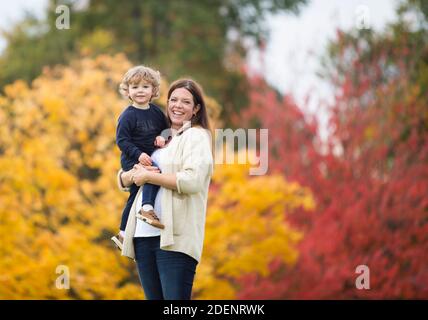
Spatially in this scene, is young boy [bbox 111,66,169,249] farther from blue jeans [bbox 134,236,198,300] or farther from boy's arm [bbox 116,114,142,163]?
blue jeans [bbox 134,236,198,300]

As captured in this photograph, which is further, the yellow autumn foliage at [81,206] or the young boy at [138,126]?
the yellow autumn foliage at [81,206]

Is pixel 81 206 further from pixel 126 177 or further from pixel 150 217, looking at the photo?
pixel 150 217

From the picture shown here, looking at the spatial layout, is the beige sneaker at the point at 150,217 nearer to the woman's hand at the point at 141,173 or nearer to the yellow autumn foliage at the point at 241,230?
the woman's hand at the point at 141,173

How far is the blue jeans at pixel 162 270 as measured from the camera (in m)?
2.83

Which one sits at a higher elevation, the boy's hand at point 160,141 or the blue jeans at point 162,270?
the boy's hand at point 160,141

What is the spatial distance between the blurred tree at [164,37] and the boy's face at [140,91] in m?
10.8

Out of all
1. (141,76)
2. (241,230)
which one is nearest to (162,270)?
(141,76)

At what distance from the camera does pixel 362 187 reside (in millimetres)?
10852

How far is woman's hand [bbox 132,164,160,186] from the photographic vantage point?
9.39ft

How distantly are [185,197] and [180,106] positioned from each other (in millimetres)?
363

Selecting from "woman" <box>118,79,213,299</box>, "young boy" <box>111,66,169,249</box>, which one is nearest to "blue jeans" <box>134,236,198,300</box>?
"woman" <box>118,79,213,299</box>

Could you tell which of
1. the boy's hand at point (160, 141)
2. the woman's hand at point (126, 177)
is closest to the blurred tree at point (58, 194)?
the woman's hand at point (126, 177)

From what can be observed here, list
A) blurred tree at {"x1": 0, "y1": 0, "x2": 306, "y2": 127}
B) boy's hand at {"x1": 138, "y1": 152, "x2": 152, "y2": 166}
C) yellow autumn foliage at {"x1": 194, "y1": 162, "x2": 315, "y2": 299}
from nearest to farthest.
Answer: boy's hand at {"x1": 138, "y1": 152, "x2": 152, "y2": 166} → yellow autumn foliage at {"x1": 194, "y1": 162, "x2": 315, "y2": 299} → blurred tree at {"x1": 0, "y1": 0, "x2": 306, "y2": 127}
